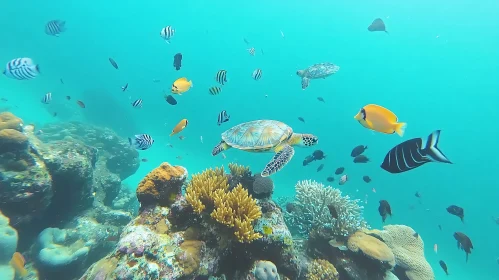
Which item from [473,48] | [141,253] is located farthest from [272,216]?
[473,48]

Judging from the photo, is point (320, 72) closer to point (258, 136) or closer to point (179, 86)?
point (258, 136)

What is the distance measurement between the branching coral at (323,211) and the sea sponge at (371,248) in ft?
1.01

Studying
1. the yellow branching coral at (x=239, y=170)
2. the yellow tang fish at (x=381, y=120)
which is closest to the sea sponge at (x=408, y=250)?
the yellow branching coral at (x=239, y=170)

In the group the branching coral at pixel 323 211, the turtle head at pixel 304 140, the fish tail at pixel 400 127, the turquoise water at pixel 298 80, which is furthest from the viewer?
the turquoise water at pixel 298 80

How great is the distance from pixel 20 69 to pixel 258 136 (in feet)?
21.8

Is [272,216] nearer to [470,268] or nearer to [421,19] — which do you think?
[470,268]

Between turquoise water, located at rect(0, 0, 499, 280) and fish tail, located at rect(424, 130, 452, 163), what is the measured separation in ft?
121

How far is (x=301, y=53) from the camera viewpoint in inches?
2719

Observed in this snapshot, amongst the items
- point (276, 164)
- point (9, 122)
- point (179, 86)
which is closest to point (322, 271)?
point (276, 164)

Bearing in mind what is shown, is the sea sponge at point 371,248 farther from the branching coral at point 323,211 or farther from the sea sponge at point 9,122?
the sea sponge at point 9,122

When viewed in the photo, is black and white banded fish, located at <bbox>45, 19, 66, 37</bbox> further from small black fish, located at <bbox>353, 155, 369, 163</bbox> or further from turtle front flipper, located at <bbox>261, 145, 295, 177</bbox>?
small black fish, located at <bbox>353, 155, 369, 163</bbox>

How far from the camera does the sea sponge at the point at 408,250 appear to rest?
259 inches

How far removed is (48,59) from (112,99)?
29904 mm

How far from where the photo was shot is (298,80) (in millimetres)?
63375
